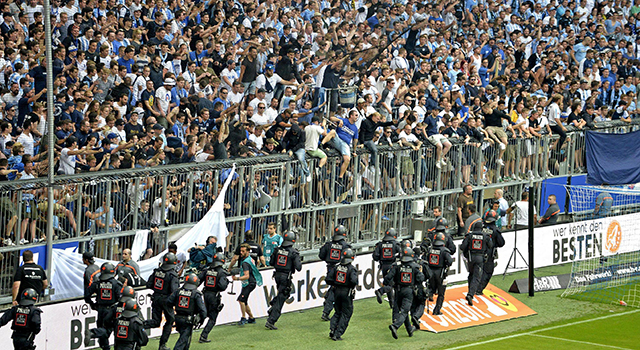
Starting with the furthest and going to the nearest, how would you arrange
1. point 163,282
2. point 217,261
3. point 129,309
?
point 217,261
point 163,282
point 129,309

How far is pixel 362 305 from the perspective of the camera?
21.2 m

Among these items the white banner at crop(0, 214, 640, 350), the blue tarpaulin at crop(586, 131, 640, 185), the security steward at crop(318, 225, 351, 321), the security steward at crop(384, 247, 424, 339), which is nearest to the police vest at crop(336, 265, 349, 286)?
the security steward at crop(384, 247, 424, 339)

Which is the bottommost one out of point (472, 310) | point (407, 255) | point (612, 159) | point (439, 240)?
point (472, 310)

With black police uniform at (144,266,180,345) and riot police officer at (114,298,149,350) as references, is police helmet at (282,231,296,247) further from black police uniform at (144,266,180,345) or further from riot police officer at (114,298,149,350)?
riot police officer at (114,298,149,350)

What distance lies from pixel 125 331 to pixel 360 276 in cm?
724

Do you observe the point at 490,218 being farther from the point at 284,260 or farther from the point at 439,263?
the point at 284,260

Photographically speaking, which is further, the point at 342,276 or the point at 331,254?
the point at 331,254

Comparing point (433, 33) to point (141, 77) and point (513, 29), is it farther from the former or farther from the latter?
point (141, 77)

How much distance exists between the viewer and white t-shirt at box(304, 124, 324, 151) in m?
22.2

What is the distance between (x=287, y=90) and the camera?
2338 cm

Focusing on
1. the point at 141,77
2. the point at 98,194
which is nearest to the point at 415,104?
the point at 141,77

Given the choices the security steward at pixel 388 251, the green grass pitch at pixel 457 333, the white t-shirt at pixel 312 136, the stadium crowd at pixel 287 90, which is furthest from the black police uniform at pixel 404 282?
the white t-shirt at pixel 312 136

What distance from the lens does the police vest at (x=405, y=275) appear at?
18344 millimetres

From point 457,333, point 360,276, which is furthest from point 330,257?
point 457,333
